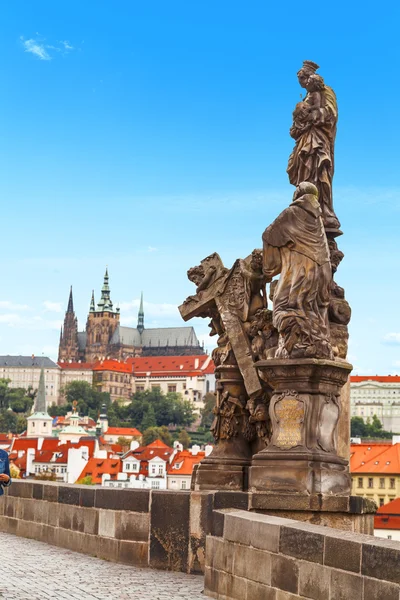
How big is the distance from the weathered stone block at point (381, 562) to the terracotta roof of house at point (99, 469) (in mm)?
98028

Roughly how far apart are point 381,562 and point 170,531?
368 centimetres

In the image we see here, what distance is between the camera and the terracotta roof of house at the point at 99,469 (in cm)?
10363

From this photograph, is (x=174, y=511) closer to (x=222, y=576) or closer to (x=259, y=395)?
(x=259, y=395)

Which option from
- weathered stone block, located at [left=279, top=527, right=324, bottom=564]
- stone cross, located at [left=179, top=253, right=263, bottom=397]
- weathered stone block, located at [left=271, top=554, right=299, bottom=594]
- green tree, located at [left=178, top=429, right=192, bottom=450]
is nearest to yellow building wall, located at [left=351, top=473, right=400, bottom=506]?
stone cross, located at [left=179, top=253, right=263, bottom=397]

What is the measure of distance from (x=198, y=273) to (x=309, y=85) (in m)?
1.68

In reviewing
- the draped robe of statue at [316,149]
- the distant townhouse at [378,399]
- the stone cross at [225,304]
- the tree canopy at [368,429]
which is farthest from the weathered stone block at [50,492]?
the distant townhouse at [378,399]

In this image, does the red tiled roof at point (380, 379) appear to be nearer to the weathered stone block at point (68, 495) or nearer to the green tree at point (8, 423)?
the green tree at point (8, 423)

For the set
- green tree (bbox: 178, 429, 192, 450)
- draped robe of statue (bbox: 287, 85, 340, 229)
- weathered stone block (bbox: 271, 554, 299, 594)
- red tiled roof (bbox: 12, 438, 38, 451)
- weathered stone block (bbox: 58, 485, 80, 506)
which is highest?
green tree (bbox: 178, 429, 192, 450)

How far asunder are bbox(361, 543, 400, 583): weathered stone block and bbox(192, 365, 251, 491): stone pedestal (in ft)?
10.6

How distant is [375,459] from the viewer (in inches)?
2899

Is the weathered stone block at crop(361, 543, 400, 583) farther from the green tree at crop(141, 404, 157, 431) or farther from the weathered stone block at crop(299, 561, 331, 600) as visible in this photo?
the green tree at crop(141, 404, 157, 431)

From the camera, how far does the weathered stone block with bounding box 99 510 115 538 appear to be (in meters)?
8.97

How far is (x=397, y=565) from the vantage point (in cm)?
450

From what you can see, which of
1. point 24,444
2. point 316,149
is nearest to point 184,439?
point 24,444
